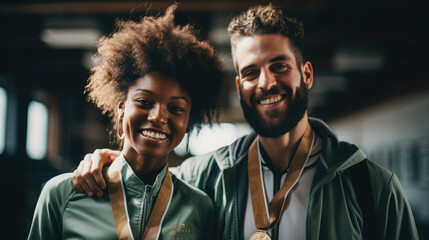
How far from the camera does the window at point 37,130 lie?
668 centimetres

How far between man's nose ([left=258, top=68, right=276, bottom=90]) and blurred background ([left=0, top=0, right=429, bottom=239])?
6.52 feet

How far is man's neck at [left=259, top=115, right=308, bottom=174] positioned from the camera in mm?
1949

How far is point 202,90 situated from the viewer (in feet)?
6.34

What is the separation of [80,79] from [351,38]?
249 inches

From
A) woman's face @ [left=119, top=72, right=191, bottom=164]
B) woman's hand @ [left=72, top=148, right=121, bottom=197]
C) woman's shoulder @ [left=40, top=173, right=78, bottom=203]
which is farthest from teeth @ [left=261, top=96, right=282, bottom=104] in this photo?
woman's shoulder @ [left=40, top=173, right=78, bottom=203]

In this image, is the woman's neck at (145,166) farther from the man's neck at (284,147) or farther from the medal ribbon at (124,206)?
the man's neck at (284,147)

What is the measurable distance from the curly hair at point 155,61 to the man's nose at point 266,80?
0.89ft

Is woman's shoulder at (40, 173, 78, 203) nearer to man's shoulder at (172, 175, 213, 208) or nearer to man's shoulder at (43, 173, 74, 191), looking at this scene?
man's shoulder at (43, 173, 74, 191)

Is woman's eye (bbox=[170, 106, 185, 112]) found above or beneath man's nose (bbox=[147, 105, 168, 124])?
above

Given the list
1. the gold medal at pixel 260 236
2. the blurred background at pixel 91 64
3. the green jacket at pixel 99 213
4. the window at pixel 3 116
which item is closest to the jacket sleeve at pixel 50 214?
the green jacket at pixel 99 213

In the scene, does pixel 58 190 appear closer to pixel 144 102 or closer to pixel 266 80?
pixel 144 102

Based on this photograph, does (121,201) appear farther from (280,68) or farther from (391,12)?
(391,12)

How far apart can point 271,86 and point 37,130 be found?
6.50 m

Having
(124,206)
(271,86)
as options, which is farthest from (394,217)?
(124,206)
